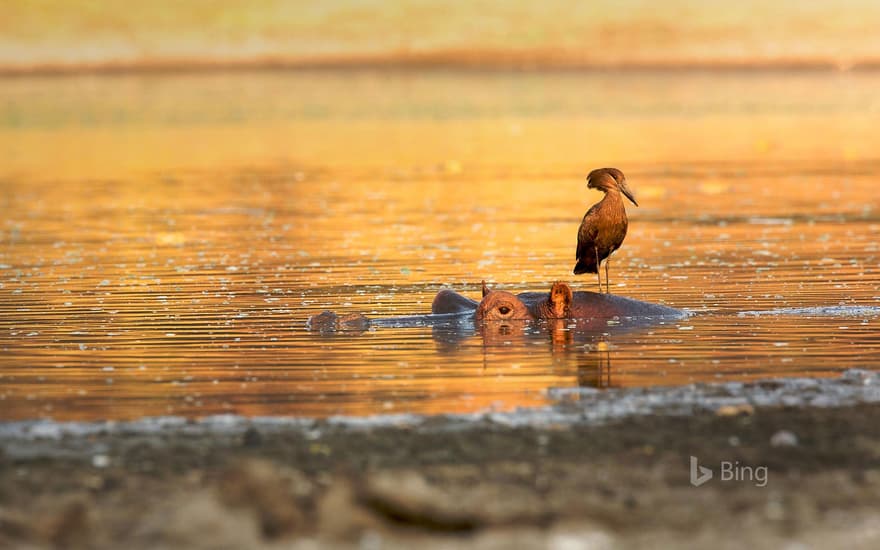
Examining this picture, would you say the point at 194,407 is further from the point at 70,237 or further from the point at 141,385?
the point at 70,237

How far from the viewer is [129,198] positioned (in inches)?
1412

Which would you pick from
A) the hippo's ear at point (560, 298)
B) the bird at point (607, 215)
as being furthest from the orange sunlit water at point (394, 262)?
the bird at point (607, 215)

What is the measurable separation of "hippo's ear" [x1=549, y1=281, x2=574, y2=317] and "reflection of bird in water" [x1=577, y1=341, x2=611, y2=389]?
3.20 ft

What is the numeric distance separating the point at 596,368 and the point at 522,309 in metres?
2.68

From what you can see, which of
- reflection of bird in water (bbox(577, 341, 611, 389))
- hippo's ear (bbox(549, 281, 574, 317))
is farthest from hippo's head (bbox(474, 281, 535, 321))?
reflection of bird in water (bbox(577, 341, 611, 389))

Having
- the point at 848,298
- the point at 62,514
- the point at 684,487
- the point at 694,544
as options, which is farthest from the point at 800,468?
the point at 848,298

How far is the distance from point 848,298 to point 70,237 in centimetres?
1394

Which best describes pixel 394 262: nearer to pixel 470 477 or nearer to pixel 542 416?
pixel 542 416

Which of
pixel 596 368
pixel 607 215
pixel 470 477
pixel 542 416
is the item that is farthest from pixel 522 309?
pixel 470 477

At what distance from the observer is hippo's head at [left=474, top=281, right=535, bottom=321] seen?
1565 cm

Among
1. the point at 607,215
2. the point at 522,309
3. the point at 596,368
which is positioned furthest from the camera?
the point at 522,309

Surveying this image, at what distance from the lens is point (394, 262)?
2223 centimetres

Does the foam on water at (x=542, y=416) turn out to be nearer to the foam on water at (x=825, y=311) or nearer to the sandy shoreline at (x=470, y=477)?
the sandy shoreline at (x=470, y=477)

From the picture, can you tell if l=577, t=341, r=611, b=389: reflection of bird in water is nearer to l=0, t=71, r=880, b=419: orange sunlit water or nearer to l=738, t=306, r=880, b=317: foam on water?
l=0, t=71, r=880, b=419: orange sunlit water
